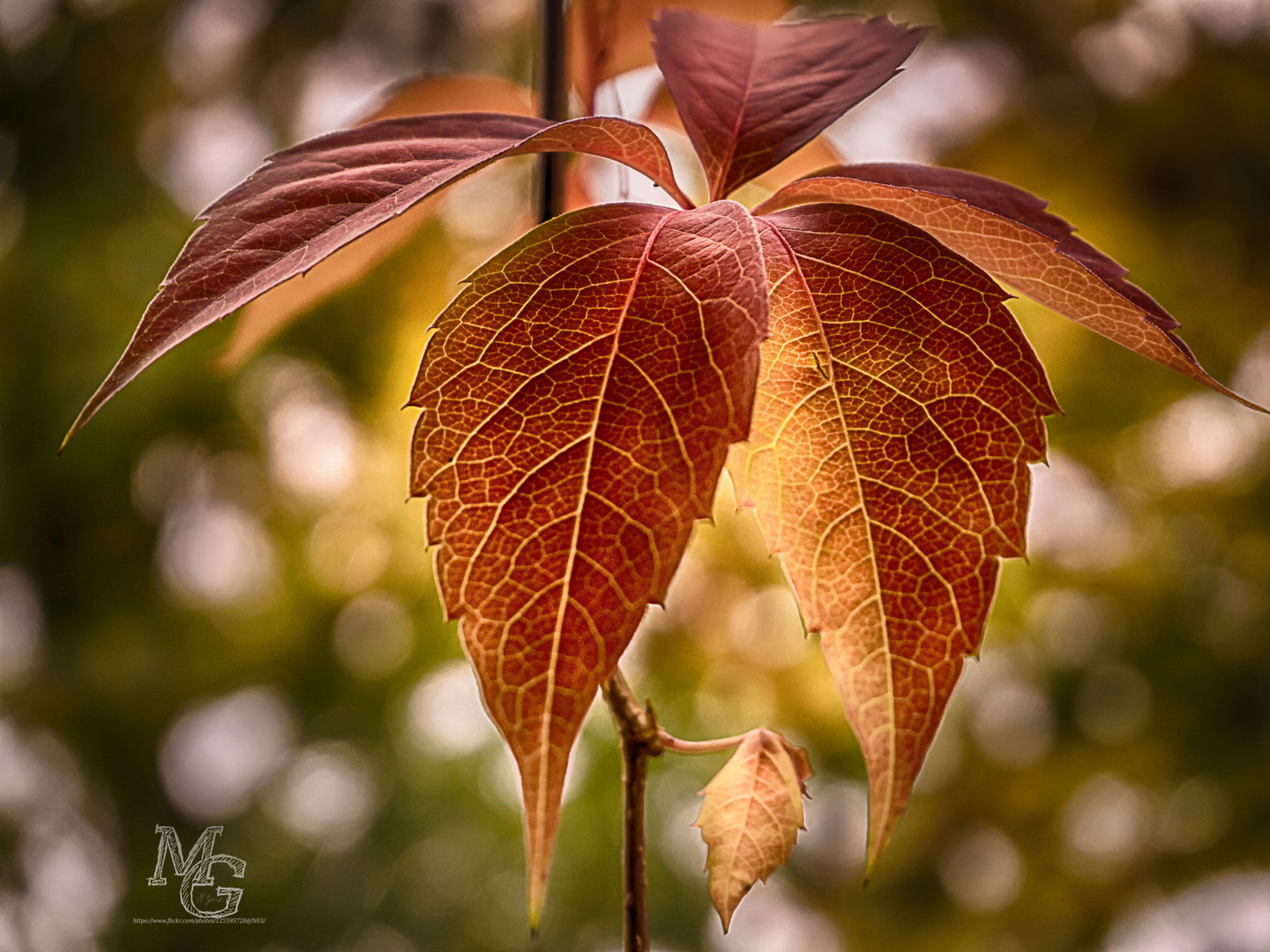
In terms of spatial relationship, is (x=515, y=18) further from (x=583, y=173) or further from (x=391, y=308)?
(x=583, y=173)

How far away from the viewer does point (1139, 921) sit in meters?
1.45

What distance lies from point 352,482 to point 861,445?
A: 57.0 inches

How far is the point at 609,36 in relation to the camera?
17.2 inches

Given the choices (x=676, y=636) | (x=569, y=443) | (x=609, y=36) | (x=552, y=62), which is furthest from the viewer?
(x=676, y=636)

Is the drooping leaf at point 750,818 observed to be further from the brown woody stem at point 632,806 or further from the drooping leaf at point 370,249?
the drooping leaf at point 370,249

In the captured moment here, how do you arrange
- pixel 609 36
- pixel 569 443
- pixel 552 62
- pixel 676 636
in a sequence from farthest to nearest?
pixel 676 636 < pixel 609 36 < pixel 552 62 < pixel 569 443

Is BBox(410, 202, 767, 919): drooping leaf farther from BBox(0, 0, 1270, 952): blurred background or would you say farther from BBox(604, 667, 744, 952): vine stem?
BBox(0, 0, 1270, 952): blurred background

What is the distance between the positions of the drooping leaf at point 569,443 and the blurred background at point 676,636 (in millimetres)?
1233

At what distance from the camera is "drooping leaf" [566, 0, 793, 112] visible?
44 cm

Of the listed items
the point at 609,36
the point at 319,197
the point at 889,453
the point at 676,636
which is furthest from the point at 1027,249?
the point at 676,636

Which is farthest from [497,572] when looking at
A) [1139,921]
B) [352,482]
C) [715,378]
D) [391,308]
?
[1139,921]

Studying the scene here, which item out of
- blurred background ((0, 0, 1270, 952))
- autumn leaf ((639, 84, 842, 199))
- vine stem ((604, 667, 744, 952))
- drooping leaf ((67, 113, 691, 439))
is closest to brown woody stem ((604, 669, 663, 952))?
vine stem ((604, 667, 744, 952))

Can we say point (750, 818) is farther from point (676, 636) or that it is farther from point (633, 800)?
point (676, 636)

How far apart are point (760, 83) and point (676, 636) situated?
134 centimetres
